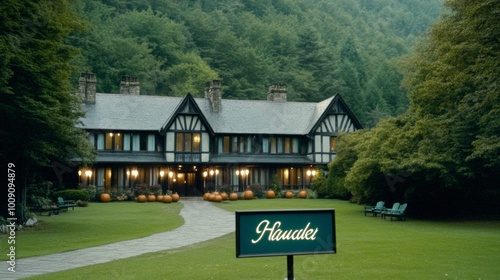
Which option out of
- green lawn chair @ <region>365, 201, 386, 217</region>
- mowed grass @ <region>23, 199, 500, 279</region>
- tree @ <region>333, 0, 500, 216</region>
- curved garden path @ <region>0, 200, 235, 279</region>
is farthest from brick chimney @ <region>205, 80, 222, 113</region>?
mowed grass @ <region>23, 199, 500, 279</region>

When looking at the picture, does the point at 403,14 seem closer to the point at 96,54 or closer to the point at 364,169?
the point at 96,54

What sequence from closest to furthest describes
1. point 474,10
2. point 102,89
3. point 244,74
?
point 474,10
point 102,89
point 244,74

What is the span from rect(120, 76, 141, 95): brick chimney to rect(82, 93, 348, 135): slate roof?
214 centimetres

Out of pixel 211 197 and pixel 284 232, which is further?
pixel 211 197

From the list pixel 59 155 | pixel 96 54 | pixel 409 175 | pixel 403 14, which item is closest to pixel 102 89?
pixel 96 54

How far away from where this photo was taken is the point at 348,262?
13.3 m

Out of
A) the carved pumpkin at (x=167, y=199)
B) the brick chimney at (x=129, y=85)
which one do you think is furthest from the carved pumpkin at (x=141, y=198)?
the brick chimney at (x=129, y=85)

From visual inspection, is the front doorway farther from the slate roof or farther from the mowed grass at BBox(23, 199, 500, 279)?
the mowed grass at BBox(23, 199, 500, 279)

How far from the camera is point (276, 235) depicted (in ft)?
26.0

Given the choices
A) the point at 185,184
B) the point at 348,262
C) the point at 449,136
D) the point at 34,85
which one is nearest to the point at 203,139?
the point at 185,184

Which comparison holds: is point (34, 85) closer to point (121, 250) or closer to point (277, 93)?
point (121, 250)

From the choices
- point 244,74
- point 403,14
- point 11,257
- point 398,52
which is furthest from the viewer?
point 403,14

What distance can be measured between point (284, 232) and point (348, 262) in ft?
19.6

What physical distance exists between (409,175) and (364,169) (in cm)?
253
